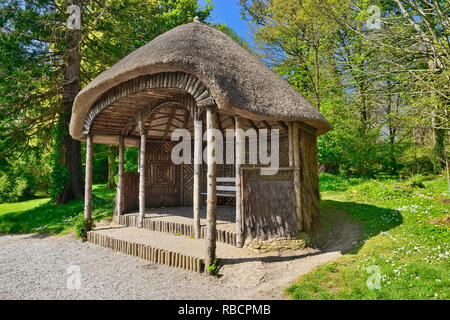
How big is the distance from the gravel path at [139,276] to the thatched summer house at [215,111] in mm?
572

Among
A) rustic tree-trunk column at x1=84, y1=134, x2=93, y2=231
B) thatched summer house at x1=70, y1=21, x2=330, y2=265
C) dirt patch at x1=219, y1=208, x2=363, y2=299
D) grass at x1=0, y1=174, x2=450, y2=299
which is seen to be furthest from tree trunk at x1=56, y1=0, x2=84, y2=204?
dirt patch at x1=219, y1=208, x2=363, y2=299

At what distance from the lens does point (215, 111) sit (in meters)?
5.28

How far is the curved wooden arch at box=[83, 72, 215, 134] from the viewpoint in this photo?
5.19 meters

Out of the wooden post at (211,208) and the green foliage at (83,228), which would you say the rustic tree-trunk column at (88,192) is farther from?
the wooden post at (211,208)

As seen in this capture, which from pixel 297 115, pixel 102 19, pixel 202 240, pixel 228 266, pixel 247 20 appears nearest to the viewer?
pixel 228 266

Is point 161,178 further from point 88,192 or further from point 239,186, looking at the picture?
point 239,186

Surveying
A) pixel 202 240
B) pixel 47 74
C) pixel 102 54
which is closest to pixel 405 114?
pixel 202 240

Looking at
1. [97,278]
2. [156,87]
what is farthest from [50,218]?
[156,87]

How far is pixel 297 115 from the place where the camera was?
19.4 feet

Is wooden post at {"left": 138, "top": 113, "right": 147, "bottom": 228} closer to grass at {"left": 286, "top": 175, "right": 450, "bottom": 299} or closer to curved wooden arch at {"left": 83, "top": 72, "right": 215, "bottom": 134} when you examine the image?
curved wooden arch at {"left": 83, "top": 72, "right": 215, "bottom": 134}

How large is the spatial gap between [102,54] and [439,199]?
1404 centimetres

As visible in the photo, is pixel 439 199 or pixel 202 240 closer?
pixel 202 240

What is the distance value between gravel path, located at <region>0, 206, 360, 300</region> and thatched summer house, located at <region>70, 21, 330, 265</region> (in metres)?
0.57
